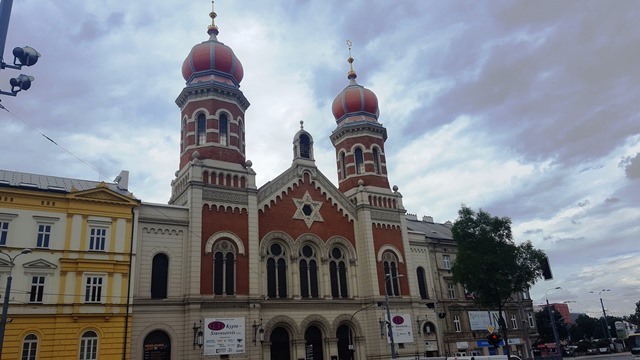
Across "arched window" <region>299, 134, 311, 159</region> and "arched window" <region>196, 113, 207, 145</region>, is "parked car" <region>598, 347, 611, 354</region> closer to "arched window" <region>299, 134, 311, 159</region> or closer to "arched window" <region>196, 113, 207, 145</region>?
"arched window" <region>299, 134, 311, 159</region>

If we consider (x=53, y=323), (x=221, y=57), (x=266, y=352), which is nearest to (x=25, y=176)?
(x=53, y=323)

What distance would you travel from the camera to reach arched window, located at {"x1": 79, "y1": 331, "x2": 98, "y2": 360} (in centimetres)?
2836

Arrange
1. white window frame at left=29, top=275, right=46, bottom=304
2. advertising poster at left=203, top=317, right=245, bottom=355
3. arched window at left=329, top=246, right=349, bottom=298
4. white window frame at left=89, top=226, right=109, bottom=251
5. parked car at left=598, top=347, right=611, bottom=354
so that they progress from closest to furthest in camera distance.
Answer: white window frame at left=29, top=275, right=46, bottom=304, white window frame at left=89, top=226, right=109, bottom=251, advertising poster at left=203, top=317, right=245, bottom=355, arched window at left=329, top=246, right=349, bottom=298, parked car at left=598, top=347, right=611, bottom=354

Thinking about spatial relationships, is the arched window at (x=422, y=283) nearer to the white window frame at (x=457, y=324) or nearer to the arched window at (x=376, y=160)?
the white window frame at (x=457, y=324)

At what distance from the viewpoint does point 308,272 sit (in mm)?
39812

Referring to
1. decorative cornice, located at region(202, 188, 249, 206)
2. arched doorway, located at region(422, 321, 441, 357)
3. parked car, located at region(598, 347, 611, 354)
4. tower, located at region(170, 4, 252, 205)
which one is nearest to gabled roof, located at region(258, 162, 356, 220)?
decorative cornice, located at region(202, 188, 249, 206)

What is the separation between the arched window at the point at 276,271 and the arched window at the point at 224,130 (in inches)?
369

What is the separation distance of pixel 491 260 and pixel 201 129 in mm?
26177

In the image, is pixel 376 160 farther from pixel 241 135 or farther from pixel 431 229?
pixel 241 135

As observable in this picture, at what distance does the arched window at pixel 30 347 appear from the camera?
88.0 feet

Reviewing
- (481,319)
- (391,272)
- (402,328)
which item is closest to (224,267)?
(391,272)

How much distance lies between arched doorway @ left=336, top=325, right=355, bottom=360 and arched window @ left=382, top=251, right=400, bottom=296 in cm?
548

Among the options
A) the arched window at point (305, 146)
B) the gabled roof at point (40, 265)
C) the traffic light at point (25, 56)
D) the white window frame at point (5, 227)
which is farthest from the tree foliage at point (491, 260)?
the traffic light at point (25, 56)

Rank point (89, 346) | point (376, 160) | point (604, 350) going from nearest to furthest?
1. point (89, 346)
2. point (376, 160)
3. point (604, 350)
